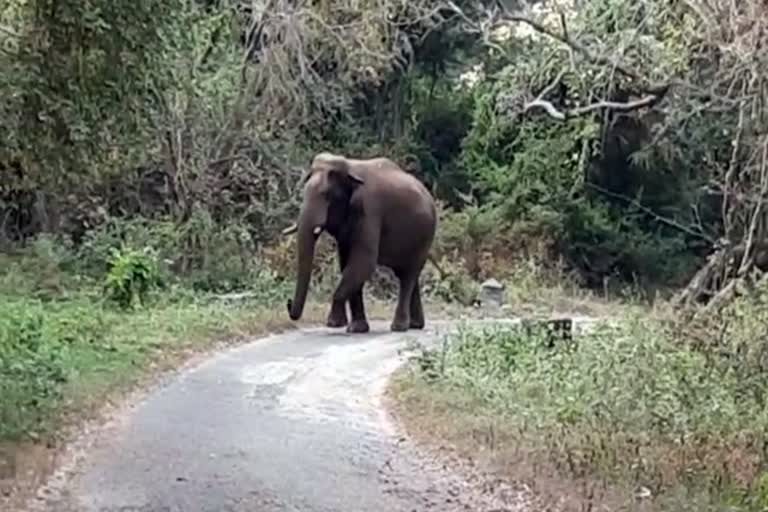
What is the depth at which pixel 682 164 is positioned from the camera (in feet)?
97.3

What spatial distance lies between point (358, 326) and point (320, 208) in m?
1.73

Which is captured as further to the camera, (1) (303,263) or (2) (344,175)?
(2) (344,175)

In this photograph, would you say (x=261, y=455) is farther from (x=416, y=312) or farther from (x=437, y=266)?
(x=437, y=266)

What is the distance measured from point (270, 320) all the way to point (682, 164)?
12744 millimetres

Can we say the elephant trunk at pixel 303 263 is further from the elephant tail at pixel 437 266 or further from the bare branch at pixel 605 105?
the elephant tail at pixel 437 266

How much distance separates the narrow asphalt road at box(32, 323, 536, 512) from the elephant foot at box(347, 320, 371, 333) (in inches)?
166

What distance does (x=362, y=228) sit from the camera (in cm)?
2062

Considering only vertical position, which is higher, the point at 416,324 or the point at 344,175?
the point at 344,175

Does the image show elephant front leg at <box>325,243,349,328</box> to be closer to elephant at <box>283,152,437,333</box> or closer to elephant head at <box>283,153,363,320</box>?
elephant at <box>283,152,437,333</box>

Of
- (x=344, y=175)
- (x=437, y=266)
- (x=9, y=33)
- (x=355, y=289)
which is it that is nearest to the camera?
(x=9, y=33)

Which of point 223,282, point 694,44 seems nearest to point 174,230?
point 223,282

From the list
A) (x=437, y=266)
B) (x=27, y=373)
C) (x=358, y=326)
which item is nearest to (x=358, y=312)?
(x=358, y=326)

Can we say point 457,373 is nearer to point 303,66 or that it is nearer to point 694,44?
point 694,44

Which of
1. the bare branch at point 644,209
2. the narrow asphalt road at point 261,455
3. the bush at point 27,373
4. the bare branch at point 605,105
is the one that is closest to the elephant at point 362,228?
the bare branch at point 605,105
